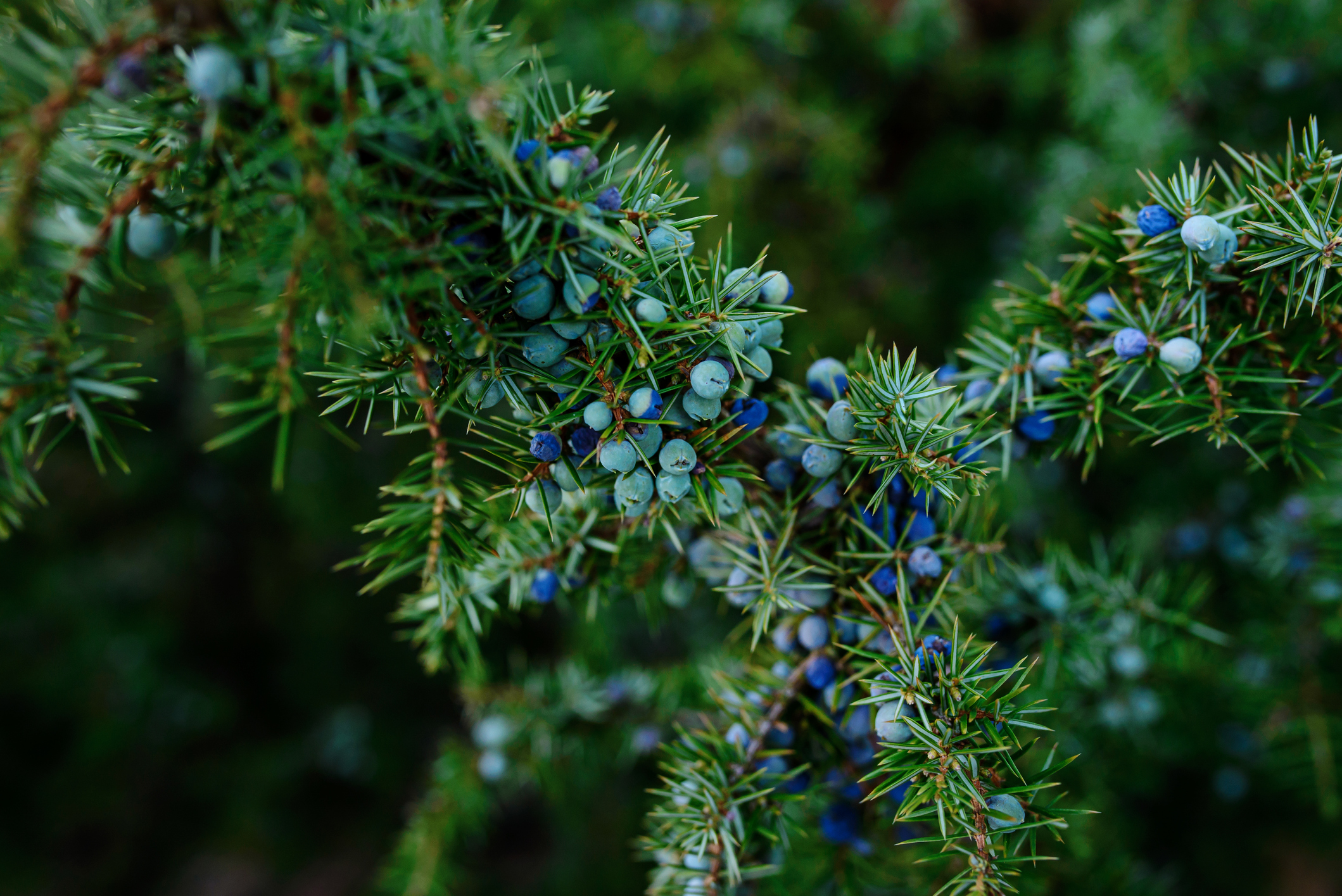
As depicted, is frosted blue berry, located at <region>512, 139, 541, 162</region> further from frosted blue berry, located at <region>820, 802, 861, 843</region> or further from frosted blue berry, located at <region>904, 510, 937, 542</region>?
frosted blue berry, located at <region>820, 802, 861, 843</region>

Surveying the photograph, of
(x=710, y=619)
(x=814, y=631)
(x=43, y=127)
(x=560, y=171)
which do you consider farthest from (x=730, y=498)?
(x=710, y=619)

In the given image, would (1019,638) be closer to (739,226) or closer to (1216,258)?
(1216,258)

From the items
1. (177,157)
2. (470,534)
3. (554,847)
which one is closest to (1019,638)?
(470,534)

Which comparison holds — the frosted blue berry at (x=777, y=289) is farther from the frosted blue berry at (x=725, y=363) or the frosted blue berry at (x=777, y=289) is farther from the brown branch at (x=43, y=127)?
the brown branch at (x=43, y=127)

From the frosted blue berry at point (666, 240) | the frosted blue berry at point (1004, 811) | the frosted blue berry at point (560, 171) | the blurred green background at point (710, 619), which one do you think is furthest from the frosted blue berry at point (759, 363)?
the blurred green background at point (710, 619)

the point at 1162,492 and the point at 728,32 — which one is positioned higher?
the point at 728,32
